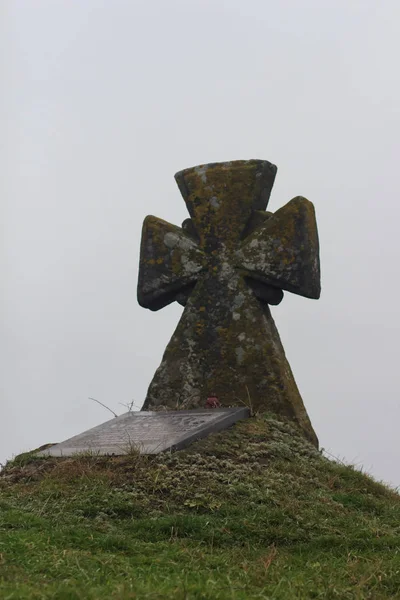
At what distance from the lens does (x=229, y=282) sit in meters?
9.63

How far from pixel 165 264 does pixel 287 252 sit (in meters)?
1.50

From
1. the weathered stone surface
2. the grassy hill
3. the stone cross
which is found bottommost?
the grassy hill

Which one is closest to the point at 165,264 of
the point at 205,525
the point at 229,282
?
the point at 229,282

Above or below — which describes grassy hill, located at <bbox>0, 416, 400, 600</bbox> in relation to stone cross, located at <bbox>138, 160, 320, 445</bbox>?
below

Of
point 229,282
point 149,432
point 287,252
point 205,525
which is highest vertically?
point 287,252

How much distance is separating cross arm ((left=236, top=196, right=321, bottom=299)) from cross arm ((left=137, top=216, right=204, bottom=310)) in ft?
1.99

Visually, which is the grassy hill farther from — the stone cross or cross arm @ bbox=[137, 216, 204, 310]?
cross arm @ bbox=[137, 216, 204, 310]

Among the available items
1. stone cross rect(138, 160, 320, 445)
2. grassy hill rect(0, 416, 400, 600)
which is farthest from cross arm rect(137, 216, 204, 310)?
grassy hill rect(0, 416, 400, 600)

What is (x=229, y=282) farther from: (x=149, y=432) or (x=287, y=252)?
(x=149, y=432)

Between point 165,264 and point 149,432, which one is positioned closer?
point 149,432

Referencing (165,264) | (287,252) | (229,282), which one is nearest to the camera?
(287,252)

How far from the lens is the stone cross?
921 cm

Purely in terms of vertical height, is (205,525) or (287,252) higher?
(287,252)

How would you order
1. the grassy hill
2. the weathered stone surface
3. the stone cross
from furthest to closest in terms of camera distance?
1. the stone cross
2. the weathered stone surface
3. the grassy hill
